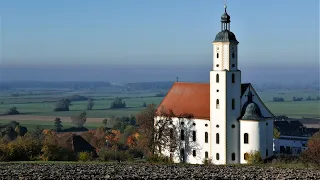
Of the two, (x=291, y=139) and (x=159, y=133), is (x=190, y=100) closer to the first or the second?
(x=159, y=133)

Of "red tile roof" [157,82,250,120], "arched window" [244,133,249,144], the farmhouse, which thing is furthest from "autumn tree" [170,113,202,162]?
the farmhouse

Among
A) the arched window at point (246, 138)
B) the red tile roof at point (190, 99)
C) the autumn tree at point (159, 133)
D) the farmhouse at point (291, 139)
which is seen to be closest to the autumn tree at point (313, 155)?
the arched window at point (246, 138)

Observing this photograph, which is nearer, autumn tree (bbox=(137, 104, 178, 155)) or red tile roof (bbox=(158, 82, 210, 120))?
red tile roof (bbox=(158, 82, 210, 120))

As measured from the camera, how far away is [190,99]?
A: 58656 mm

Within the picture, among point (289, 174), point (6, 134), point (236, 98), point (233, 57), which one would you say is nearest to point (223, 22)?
point (233, 57)

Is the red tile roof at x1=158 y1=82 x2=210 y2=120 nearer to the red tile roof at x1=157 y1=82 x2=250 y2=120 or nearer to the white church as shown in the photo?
the red tile roof at x1=157 y1=82 x2=250 y2=120

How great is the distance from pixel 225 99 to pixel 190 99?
508cm

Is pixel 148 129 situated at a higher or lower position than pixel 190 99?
lower

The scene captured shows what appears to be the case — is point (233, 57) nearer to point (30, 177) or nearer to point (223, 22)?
point (223, 22)

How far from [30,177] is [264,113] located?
93.4 feet

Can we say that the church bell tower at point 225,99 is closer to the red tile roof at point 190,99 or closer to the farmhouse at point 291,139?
the red tile roof at point 190,99

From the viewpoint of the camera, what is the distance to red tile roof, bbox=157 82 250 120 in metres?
56.8

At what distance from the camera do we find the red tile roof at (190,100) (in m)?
57.0

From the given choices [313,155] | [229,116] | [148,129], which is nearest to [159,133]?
[148,129]
